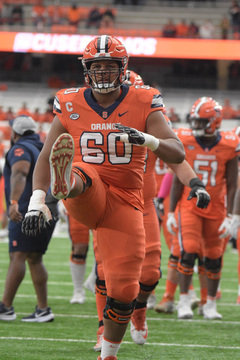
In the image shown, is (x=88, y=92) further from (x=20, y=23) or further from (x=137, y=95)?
(x=20, y=23)

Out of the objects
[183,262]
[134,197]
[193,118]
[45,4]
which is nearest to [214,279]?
[183,262]

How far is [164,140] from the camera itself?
151 inches

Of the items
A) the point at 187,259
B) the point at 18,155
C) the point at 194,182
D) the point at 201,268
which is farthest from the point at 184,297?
the point at 194,182

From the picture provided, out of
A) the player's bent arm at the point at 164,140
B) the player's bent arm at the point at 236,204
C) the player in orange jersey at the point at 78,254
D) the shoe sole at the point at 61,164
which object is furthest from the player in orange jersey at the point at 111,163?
the player in orange jersey at the point at 78,254

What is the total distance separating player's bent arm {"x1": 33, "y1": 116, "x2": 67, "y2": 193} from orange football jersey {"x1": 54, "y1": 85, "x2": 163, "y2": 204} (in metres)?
0.05

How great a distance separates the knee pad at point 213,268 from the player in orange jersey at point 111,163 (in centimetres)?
233

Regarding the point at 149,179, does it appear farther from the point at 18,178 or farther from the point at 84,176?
the point at 84,176

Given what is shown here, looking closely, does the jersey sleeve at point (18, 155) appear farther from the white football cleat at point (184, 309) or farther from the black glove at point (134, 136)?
the black glove at point (134, 136)

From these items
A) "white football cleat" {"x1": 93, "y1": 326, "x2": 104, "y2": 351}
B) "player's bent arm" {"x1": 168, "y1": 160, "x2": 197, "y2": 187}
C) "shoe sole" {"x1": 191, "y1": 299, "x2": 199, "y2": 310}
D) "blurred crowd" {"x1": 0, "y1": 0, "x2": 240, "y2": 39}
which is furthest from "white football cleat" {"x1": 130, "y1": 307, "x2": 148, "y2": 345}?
"blurred crowd" {"x1": 0, "y1": 0, "x2": 240, "y2": 39}

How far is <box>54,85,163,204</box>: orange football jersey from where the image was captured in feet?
13.0

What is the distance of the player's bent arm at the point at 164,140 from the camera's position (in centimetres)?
381

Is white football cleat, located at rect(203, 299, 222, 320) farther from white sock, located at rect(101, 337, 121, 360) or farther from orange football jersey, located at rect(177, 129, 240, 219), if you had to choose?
white sock, located at rect(101, 337, 121, 360)

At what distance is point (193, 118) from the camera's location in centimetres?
657

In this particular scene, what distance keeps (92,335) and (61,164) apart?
2397mm
